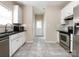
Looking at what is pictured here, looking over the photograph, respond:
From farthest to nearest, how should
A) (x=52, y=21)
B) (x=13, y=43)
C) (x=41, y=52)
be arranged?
(x=52, y=21) < (x=41, y=52) < (x=13, y=43)

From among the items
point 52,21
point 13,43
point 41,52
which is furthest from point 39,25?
point 13,43

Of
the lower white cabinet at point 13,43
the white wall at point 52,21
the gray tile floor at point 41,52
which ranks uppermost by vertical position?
the white wall at point 52,21

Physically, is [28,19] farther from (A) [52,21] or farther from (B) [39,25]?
(B) [39,25]

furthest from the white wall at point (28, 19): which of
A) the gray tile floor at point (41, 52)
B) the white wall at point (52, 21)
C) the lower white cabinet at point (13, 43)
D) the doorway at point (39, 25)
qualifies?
the doorway at point (39, 25)

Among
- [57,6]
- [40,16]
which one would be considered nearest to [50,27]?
[57,6]

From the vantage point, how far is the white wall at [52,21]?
7566 mm

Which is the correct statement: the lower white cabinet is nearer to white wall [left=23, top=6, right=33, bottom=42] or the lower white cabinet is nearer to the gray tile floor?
the gray tile floor

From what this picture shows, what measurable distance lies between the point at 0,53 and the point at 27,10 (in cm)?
520

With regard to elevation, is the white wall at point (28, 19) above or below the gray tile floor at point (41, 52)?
above

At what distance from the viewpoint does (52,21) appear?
7594 millimetres

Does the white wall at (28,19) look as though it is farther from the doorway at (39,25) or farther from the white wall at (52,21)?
the doorway at (39,25)

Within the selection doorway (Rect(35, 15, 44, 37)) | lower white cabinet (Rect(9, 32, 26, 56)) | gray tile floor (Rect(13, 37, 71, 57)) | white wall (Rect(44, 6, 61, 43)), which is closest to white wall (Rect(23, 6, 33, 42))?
white wall (Rect(44, 6, 61, 43))

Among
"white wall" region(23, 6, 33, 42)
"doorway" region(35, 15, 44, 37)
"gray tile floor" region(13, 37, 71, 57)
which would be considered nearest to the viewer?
"gray tile floor" region(13, 37, 71, 57)

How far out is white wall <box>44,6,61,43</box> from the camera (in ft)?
24.8
